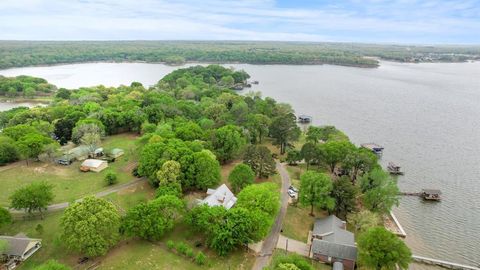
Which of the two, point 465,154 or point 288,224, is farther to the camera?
point 465,154

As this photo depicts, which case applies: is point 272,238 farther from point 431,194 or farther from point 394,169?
point 394,169

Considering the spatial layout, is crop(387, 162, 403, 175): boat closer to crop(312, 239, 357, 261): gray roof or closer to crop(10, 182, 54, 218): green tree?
crop(312, 239, 357, 261): gray roof

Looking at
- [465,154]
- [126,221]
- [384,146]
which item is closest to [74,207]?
[126,221]

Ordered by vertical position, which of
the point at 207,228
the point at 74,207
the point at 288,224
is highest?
the point at 74,207

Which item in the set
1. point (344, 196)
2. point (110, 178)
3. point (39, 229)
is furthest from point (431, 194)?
point (39, 229)

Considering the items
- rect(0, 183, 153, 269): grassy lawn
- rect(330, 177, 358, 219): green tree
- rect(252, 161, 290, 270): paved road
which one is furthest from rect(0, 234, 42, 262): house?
rect(330, 177, 358, 219): green tree

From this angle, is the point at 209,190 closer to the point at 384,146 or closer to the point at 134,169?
the point at 134,169

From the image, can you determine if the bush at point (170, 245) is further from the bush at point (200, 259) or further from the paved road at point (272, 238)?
the paved road at point (272, 238)

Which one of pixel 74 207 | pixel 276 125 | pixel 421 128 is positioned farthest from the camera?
pixel 421 128
